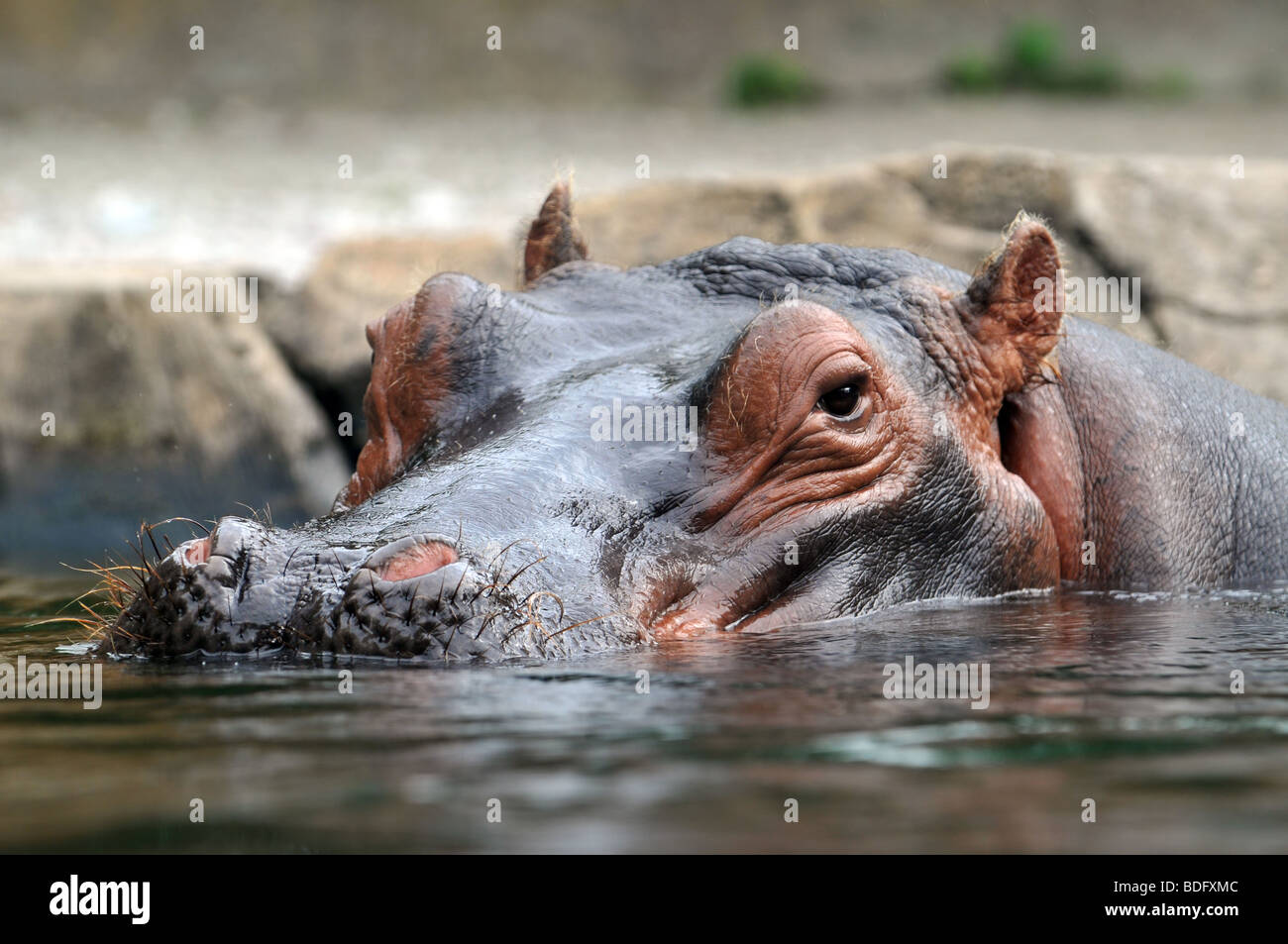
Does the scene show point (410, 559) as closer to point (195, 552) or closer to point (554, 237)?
point (195, 552)

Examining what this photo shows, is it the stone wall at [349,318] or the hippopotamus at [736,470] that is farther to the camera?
the stone wall at [349,318]

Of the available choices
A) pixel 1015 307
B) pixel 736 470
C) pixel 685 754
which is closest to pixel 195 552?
pixel 685 754

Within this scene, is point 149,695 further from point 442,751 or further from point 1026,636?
point 1026,636

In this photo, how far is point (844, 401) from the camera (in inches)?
184

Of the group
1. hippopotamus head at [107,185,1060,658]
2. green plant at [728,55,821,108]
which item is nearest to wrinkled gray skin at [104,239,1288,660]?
hippopotamus head at [107,185,1060,658]

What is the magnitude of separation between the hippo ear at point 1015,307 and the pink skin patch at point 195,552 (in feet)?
7.85

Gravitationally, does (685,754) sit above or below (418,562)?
below

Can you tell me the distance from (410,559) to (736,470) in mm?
1157

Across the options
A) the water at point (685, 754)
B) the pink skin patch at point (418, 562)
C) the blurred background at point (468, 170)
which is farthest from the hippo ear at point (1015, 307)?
the pink skin patch at point (418, 562)

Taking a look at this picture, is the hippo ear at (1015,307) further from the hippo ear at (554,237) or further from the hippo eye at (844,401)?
the hippo ear at (554,237)

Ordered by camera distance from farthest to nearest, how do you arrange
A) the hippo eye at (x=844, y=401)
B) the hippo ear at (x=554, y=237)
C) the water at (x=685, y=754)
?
the hippo ear at (x=554, y=237) < the hippo eye at (x=844, y=401) < the water at (x=685, y=754)

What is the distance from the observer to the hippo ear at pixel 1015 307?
5008mm
